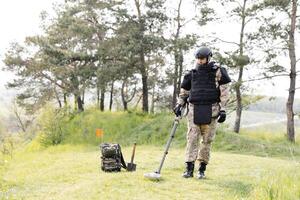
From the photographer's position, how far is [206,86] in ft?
25.1

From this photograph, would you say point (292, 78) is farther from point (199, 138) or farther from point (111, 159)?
point (199, 138)

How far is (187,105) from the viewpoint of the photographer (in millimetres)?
8117

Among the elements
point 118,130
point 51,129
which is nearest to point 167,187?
point 118,130

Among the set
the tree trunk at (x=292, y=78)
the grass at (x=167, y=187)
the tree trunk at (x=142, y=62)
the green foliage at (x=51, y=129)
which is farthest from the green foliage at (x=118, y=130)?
the grass at (x=167, y=187)

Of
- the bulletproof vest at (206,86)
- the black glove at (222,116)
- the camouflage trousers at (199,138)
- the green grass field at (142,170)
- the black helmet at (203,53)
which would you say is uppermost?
the black helmet at (203,53)

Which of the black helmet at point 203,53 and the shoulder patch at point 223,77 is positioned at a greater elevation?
the black helmet at point 203,53

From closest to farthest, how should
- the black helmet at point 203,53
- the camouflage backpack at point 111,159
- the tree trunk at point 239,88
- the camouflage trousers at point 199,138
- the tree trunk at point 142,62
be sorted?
the black helmet at point 203,53
the camouflage trousers at point 199,138
the camouflage backpack at point 111,159
the tree trunk at point 239,88
the tree trunk at point 142,62

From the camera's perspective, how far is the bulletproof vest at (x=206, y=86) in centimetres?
762

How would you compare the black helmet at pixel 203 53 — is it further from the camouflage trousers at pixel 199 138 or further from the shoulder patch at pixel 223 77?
the camouflage trousers at pixel 199 138

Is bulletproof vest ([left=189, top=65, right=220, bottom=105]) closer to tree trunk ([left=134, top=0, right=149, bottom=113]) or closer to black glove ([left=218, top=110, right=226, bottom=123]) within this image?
black glove ([left=218, top=110, right=226, bottom=123])

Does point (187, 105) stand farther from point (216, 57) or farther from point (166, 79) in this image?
point (166, 79)

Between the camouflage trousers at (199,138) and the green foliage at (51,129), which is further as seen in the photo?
the green foliage at (51,129)

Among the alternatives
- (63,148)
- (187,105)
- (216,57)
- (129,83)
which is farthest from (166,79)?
(187,105)

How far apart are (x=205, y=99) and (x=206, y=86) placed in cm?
22
